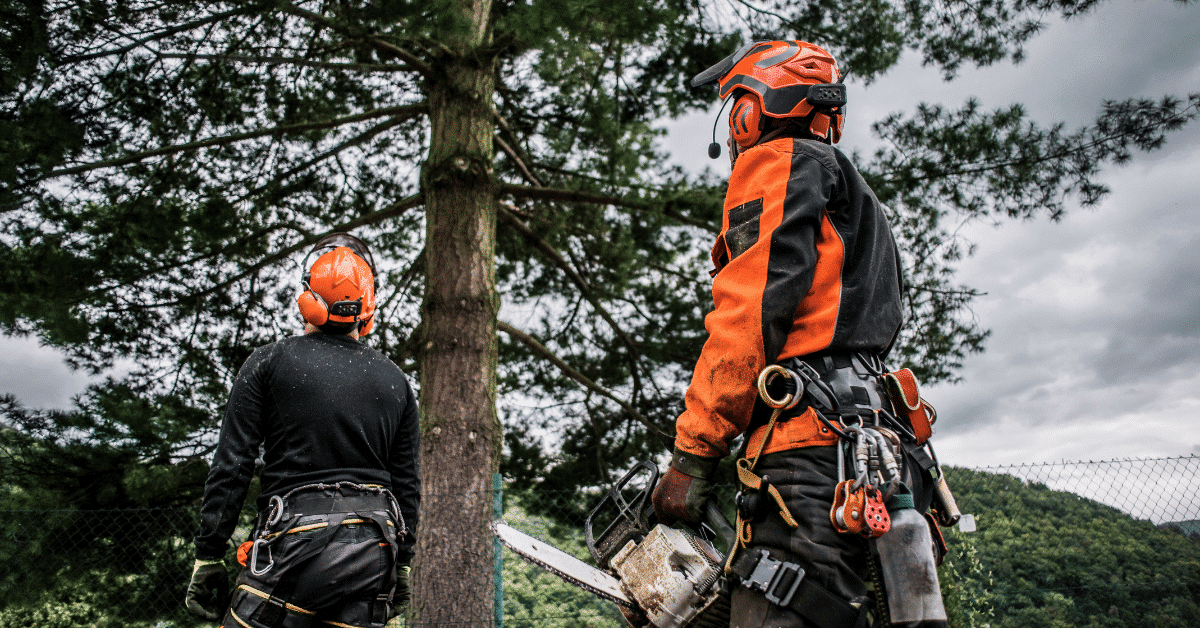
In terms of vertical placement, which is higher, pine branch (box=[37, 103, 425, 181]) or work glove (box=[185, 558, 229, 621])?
pine branch (box=[37, 103, 425, 181])

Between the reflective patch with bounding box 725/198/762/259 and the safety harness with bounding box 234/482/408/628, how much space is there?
1.69m

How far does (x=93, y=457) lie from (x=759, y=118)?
6.44m

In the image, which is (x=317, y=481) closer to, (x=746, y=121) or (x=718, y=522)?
(x=718, y=522)

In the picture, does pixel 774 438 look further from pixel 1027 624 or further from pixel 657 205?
pixel 1027 624

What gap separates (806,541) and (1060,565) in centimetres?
527

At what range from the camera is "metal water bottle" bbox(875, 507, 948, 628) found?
5.37 ft

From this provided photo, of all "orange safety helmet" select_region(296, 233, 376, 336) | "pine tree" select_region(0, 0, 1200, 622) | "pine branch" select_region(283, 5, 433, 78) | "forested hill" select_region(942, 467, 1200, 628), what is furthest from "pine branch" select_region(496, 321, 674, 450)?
"orange safety helmet" select_region(296, 233, 376, 336)

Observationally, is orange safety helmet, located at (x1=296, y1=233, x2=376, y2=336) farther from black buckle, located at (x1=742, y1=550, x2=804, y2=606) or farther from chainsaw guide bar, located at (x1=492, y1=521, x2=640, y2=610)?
black buckle, located at (x1=742, y1=550, x2=804, y2=606)

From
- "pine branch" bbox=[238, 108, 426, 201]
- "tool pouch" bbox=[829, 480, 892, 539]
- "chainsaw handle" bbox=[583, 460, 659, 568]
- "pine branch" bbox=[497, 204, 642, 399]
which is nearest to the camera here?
"tool pouch" bbox=[829, 480, 892, 539]

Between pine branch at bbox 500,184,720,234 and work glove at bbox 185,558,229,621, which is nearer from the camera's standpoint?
work glove at bbox 185,558,229,621

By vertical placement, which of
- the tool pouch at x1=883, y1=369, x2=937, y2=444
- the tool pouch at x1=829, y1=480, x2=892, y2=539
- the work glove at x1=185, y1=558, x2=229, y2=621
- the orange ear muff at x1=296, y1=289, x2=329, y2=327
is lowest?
the work glove at x1=185, y1=558, x2=229, y2=621

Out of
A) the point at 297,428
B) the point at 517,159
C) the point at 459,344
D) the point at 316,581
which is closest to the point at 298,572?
the point at 316,581

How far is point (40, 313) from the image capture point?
5.82 metres

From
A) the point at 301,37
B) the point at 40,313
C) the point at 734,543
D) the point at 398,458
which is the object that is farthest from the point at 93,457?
the point at 734,543
